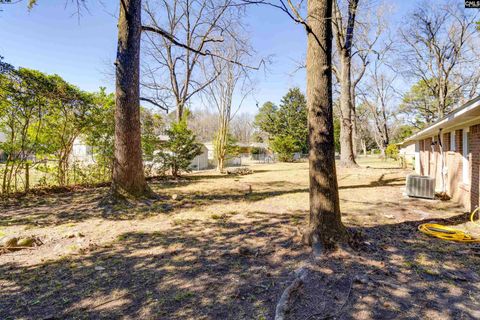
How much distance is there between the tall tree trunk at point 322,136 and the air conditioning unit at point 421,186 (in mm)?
5084

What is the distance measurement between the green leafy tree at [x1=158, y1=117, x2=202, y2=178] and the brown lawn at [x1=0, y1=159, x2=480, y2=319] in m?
6.95

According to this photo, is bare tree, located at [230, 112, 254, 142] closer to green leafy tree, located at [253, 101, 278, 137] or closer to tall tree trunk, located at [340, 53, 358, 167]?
green leafy tree, located at [253, 101, 278, 137]

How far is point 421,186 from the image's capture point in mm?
6832

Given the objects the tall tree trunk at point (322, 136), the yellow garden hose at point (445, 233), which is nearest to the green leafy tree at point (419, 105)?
the yellow garden hose at point (445, 233)

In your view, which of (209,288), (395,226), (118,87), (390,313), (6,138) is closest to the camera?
(390,313)

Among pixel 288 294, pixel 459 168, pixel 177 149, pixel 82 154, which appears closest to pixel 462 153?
pixel 459 168

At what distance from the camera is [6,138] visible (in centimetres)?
707

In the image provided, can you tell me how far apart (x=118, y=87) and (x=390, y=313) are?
21.1ft

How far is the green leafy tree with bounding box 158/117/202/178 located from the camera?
12164mm

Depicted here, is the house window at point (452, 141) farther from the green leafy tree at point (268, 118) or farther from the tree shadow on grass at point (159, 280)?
the green leafy tree at point (268, 118)

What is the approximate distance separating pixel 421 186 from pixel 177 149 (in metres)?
9.96

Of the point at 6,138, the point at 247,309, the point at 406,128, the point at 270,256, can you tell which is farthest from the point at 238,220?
the point at 406,128

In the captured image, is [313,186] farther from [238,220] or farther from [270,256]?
[238,220]

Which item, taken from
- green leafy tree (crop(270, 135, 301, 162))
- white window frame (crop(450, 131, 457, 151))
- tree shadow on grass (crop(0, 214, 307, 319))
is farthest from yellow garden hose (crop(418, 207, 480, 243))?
green leafy tree (crop(270, 135, 301, 162))
